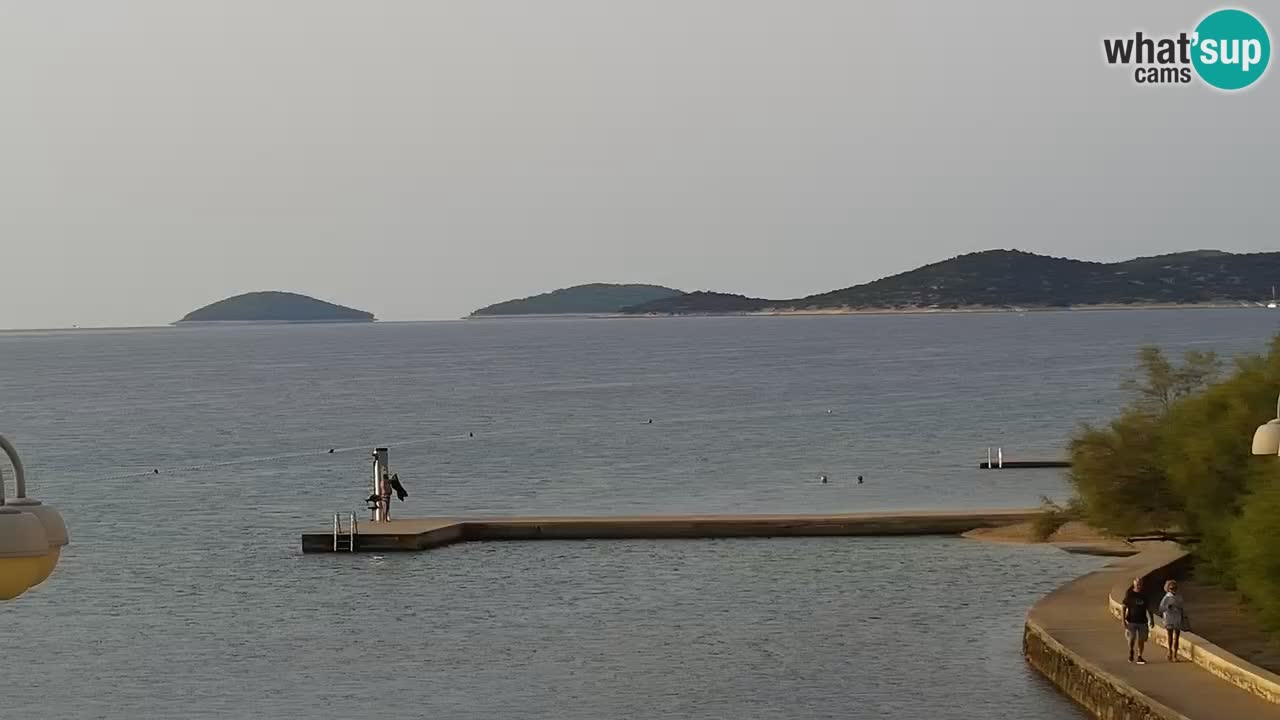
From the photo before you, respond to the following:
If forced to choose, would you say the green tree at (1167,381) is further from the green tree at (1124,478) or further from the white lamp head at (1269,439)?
the white lamp head at (1269,439)

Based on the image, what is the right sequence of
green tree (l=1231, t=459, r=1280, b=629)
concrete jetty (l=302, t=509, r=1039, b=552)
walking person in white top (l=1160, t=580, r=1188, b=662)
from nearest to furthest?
green tree (l=1231, t=459, r=1280, b=629), walking person in white top (l=1160, t=580, r=1188, b=662), concrete jetty (l=302, t=509, r=1039, b=552)

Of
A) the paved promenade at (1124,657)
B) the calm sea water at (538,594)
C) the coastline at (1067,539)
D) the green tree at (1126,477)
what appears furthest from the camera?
the coastline at (1067,539)

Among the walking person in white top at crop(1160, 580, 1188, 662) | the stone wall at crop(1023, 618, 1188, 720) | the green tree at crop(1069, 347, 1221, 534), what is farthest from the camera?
the green tree at crop(1069, 347, 1221, 534)

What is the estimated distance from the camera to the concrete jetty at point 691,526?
55.3 meters

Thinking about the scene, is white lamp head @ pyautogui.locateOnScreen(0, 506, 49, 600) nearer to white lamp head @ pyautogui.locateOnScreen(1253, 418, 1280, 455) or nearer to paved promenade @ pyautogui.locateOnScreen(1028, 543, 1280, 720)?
white lamp head @ pyautogui.locateOnScreen(1253, 418, 1280, 455)

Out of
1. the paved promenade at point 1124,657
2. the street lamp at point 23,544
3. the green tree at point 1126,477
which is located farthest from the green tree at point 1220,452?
the street lamp at point 23,544

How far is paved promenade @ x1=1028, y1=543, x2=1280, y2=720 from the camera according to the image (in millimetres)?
24719

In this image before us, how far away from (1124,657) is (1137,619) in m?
1.36

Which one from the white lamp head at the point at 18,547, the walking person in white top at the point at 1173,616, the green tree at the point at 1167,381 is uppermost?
the white lamp head at the point at 18,547

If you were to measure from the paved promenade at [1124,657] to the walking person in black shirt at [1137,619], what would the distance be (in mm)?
276

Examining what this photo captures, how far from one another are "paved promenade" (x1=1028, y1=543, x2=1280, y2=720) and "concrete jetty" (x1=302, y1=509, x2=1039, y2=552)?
13.7 meters

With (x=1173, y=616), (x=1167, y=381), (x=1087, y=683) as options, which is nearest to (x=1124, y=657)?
(x=1087, y=683)

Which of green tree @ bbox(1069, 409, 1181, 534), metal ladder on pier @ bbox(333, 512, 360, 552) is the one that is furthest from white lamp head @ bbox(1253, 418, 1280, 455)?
metal ladder on pier @ bbox(333, 512, 360, 552)

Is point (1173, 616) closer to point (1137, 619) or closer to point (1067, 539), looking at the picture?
point (1137, 619)
